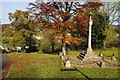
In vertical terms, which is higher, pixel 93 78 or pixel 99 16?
pixel 99 16

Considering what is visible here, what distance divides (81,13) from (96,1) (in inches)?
138

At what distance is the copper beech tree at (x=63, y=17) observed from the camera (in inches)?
1044

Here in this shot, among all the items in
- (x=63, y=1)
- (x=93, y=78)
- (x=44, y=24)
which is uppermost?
(x=63, y=1)

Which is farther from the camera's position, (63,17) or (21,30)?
(21,30)

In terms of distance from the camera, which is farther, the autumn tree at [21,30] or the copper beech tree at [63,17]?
the autumn tree at [21,30]

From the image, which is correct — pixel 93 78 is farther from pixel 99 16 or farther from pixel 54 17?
pixel 99 16

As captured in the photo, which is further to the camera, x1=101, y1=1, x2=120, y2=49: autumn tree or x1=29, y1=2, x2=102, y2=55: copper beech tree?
x1=101, y1=1, x2=120, y2=49: autumn tree

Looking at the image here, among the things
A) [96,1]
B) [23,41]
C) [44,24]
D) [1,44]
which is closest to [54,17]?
[44,24]

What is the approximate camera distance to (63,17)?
27031mm

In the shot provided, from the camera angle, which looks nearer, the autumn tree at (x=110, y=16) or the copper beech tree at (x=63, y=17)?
the copper beech tree at (x=63, y=17)

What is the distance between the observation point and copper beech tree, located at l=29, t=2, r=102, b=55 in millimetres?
26516

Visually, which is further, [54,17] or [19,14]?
[19,14]

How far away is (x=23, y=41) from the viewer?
117ft

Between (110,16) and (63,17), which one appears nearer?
(63,17)
